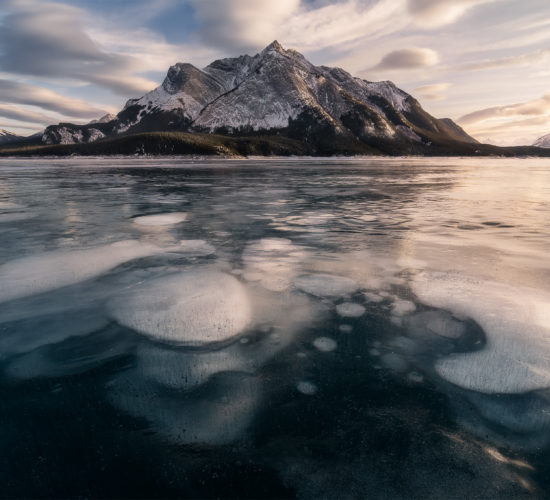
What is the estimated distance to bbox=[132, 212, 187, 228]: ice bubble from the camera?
42.4 ft

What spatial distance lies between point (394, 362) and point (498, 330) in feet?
6.03

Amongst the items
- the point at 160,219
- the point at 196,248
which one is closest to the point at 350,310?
the point at 196,248

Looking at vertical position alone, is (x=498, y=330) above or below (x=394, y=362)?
above

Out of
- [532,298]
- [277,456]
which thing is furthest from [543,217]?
[277,456]

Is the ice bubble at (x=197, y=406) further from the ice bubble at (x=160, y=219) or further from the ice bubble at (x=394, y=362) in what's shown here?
the ice bubble at (x=160, y=219)

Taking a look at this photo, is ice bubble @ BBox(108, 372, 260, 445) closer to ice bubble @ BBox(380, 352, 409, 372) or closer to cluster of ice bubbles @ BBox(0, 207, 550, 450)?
cluster of ice bubbles @ BBox(0, 207, 550, 450)

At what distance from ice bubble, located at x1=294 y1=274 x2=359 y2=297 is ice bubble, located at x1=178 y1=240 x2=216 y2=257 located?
317cm

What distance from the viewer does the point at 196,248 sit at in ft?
31.0

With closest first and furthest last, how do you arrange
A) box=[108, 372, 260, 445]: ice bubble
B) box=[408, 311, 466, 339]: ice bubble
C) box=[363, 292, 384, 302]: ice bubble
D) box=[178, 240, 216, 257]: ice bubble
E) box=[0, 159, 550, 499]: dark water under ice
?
box=[0, 159, 550, 499]: dark water under ice < box=[108, 372, 260, 445]: ice bubble < box=[408, 311, 466, 339]: ice bubble < box=[363, 292, 384, 302]: ice bubble < box=[178, 240, 216, 257]: ice bubble

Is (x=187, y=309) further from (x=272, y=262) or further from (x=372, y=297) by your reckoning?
(x=372, y=297)

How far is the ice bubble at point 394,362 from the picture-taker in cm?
408

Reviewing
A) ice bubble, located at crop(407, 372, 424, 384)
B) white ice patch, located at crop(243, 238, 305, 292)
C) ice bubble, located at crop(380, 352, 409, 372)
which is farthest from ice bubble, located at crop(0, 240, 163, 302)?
ice bubble, located at crop(407, 372, 424, 384)

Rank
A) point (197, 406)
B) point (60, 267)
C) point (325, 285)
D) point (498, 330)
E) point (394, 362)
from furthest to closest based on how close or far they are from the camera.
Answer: point (60, 267), point (325, 285), point (498, 330), point (394, 362), point (197, 406)

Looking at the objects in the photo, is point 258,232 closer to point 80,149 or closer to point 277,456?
point 277,456
